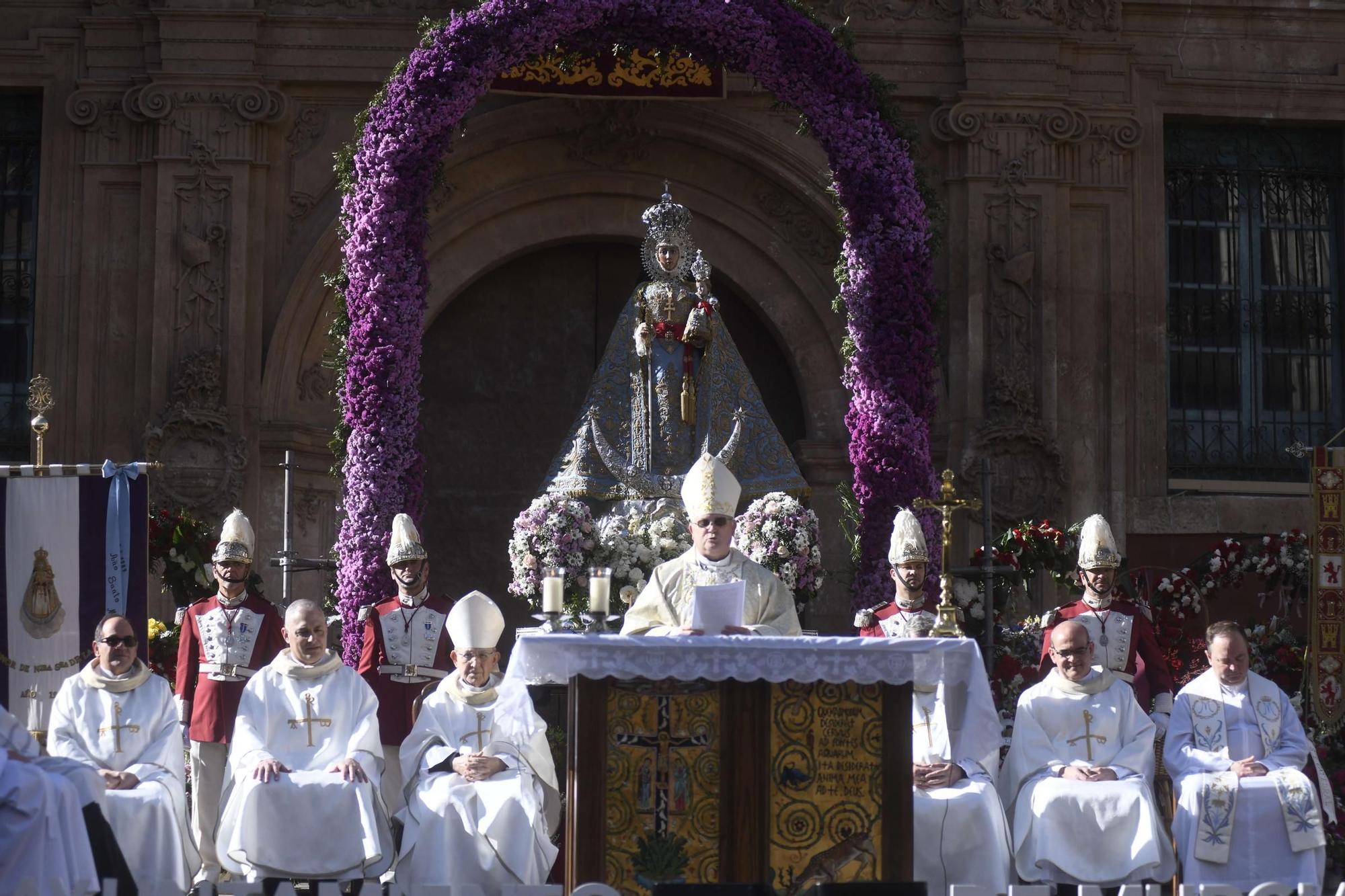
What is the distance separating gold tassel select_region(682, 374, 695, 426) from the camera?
1247 cm

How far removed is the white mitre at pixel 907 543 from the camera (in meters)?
10.4

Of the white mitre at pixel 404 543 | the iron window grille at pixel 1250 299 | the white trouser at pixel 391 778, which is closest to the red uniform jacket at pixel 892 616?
the white mitre at pixel 404 543

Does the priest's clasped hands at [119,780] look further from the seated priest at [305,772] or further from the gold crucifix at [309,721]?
the gold crucifix at [309,721]

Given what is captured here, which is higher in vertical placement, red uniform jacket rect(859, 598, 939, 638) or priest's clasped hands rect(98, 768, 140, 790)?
red uniform jacket rect(859, 598, 939, 638)

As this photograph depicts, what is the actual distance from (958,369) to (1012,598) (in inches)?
72.6

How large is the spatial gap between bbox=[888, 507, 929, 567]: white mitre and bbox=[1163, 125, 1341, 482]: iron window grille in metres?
5.38

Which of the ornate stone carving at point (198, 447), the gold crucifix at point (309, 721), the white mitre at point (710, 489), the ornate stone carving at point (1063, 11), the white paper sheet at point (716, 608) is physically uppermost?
the ornate stone carving at point (1063, 11)

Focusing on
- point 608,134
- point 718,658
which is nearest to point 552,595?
point 718,658

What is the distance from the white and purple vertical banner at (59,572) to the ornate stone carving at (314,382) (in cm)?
334

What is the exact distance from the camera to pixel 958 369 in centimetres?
1472

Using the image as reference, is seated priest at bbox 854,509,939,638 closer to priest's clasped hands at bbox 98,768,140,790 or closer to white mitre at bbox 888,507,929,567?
white mitre at bbox 888,507,929,567

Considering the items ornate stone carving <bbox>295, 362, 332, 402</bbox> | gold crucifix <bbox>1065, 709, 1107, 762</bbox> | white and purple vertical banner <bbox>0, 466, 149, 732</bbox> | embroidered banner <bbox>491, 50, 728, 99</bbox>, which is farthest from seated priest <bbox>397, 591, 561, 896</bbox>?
embroidered banner <bbox>491, 50, 728, 99</bbox>

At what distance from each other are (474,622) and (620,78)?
5833 millimetres

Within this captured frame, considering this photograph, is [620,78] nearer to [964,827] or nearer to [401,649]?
[401,649]
